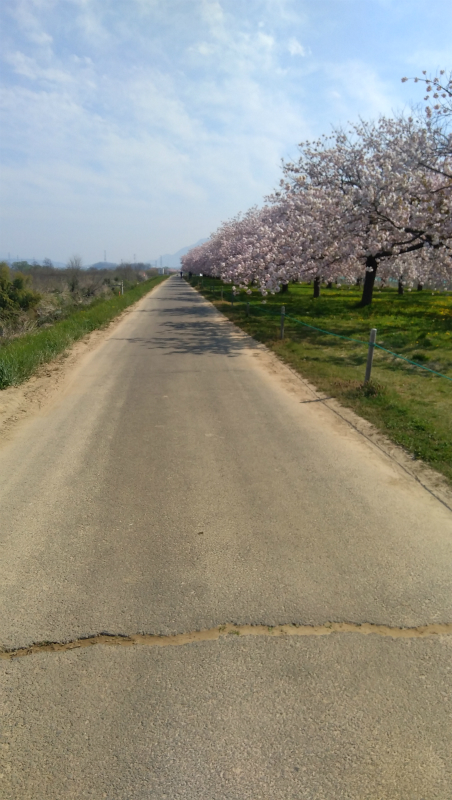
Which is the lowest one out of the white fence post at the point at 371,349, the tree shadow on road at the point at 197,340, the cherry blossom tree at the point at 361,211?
the tree shadow on road at the point at 197,340

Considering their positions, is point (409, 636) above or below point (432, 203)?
below

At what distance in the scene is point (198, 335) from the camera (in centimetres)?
1762

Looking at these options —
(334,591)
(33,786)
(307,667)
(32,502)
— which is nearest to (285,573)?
(334,591)

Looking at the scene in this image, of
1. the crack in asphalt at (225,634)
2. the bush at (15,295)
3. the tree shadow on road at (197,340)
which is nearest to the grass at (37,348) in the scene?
the tree shadow on road at (197,340)

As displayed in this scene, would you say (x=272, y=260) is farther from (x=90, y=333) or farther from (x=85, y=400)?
(x=85, y=400)

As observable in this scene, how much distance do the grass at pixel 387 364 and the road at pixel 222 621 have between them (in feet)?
2.81

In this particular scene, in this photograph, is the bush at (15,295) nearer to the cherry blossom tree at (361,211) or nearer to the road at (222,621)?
the cherry blossom tree at (361,211)

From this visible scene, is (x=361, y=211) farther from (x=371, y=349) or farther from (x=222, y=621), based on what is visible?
(x=222, y=621)

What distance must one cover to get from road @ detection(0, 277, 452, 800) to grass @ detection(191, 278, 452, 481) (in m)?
0.86

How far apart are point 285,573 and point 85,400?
19.5 ft

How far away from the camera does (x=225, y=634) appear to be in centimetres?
320

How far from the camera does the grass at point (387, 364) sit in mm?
6977

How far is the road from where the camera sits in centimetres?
238

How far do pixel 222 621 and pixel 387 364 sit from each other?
936 cm
